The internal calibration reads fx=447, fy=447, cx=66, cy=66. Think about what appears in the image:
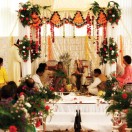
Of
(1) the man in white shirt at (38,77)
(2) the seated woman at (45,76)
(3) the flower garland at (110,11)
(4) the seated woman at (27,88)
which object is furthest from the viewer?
(3) the flower garland at (110,11)

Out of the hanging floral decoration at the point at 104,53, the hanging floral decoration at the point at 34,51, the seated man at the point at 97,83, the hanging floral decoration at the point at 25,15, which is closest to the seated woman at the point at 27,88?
the seated man at the point at 97,83

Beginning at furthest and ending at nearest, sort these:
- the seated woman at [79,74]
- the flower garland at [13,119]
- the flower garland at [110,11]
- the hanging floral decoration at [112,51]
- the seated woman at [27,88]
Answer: the seated woman at [79,74] < the hanging floral decoration at [112,51] < the flower garland at [110,11] < the seated woman at [27,88] < the flower garland at [13,119]

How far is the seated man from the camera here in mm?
11562

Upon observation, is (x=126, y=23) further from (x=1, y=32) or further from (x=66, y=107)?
(x=66, y=107)

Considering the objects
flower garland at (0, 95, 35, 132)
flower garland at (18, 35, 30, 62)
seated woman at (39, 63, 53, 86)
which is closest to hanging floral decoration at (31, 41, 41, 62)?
flower garland at (18, 35, 30, 62)

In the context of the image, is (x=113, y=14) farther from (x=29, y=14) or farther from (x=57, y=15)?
(x=29, y=14)

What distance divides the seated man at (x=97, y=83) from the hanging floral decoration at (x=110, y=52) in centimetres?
98

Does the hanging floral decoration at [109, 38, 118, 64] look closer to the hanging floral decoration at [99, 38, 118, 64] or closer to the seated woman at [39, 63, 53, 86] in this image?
the hanging floral decoration at [99, 38, 118, 64]

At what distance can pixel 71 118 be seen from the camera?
9656 millimetres

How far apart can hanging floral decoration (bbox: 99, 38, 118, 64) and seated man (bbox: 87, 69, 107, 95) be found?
981mm

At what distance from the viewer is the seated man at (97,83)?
11.6m

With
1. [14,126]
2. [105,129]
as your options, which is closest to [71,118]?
[105,129]

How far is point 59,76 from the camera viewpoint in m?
12.9

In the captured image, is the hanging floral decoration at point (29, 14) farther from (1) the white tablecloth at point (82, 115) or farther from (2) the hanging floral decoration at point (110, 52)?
(1) the white tablecloth at point (82, 115)
